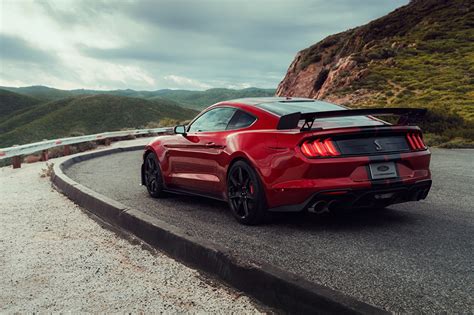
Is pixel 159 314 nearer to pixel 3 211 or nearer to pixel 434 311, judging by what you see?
pixel 434 311

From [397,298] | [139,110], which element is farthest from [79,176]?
[139,110]

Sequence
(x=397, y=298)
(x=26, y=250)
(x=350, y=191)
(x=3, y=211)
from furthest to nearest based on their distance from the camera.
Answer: (x=3, y=211) → (x=26, y=250) → (x=350, y=191) → (x=397, y=298)

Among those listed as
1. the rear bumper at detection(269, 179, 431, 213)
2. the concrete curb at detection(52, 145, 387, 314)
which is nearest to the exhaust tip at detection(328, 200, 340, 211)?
the rear bumper at detection(269, 179, 431, 213)

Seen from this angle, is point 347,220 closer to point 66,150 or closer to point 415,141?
point 415,141

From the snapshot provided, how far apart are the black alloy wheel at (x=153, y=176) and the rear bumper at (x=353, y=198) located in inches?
114

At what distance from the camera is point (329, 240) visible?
460cm

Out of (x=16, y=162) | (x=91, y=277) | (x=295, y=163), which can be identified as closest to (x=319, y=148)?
(x=295, y=163)

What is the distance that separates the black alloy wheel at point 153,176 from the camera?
730 centimetres

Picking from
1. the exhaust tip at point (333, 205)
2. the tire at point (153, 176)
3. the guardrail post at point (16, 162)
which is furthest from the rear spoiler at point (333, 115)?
the guardrail post at point (16, 162)

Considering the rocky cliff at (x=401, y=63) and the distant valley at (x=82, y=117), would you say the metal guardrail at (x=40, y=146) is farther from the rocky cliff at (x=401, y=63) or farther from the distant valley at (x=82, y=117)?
the distant valley at (x=82, y=117)

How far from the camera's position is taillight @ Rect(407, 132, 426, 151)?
5047 mm

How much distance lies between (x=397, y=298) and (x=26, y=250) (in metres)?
3.73

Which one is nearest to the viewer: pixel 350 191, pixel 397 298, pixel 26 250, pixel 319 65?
pixel 397 298

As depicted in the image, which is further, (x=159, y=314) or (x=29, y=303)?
(x=29, y=303)
